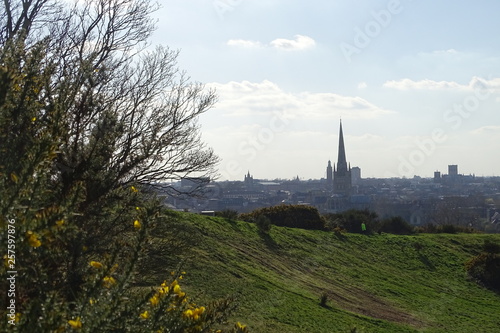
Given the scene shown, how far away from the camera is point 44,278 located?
335 cm

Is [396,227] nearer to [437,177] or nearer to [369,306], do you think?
[369,306]

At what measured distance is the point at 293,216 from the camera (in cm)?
2816

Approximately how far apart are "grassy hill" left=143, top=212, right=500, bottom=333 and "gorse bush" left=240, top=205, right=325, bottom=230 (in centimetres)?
186

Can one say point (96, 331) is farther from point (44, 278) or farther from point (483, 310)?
point (483, 310)

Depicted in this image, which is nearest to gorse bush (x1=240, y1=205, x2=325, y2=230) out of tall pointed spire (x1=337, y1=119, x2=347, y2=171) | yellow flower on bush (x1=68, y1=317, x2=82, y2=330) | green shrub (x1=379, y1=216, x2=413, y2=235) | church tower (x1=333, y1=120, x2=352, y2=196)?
green shrub (x1=379, y1=216, x2=413, y2=235)

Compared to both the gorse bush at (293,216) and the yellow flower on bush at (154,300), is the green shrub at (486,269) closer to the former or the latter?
the gorse bush at (293,216)

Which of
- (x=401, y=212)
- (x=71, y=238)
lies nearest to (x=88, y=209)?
(x=71, y=238)

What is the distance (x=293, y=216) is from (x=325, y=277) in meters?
9.60

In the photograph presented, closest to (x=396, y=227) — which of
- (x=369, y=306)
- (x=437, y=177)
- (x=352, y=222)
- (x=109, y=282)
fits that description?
(x=352, y=222)

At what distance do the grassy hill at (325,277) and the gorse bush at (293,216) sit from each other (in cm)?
186

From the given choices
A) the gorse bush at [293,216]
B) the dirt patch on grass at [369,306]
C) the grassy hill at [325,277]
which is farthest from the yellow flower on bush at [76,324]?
the gorse bush at [293,216]

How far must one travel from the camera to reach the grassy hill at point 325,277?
1210 centimetres

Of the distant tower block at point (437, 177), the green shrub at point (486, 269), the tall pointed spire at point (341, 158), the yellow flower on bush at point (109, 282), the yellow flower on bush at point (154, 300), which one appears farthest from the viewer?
the distant tower block at point (437, 177)

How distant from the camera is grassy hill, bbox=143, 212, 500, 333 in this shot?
12102mm
